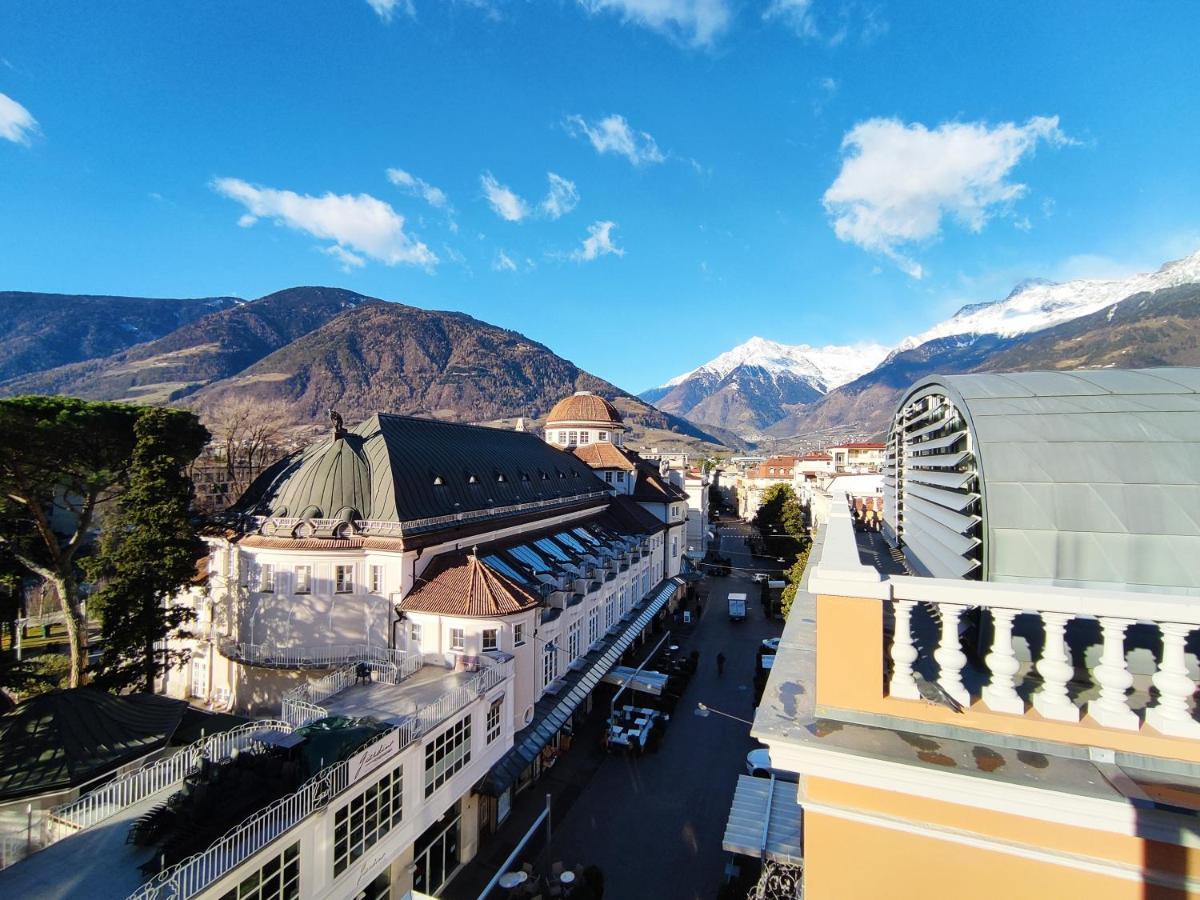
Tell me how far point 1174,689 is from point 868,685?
1402mm

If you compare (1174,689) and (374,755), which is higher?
(1174,689)

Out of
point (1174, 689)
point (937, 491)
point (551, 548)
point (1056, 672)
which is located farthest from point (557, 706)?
point (1174, 689)

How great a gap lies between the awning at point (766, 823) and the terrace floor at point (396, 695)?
7948 mm

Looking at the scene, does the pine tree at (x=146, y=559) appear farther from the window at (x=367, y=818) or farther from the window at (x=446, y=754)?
the window at (x=367, y=818)

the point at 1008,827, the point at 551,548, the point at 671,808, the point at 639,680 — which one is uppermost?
the point at 1008,827

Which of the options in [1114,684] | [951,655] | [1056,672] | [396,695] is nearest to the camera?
[1114,684]

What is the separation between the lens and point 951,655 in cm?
320

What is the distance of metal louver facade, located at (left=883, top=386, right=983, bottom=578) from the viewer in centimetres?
425

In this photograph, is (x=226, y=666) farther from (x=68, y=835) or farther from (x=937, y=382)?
(x=937, y=382)

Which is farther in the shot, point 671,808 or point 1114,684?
point 671,808

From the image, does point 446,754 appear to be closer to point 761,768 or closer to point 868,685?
point 761,768

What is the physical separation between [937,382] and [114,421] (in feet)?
82.4

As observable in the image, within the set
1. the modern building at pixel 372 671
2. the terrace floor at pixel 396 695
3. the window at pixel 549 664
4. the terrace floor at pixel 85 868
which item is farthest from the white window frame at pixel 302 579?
the terrace floor at pixel 85 868

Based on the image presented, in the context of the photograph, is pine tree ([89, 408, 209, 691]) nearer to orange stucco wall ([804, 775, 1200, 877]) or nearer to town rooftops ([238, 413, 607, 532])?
town rooftops ([238, 413, 607, 532])
